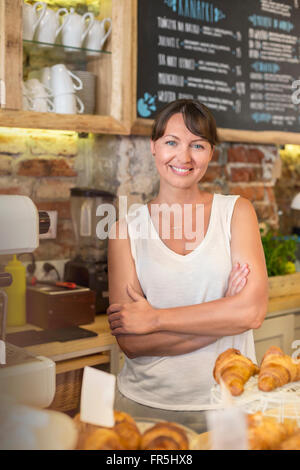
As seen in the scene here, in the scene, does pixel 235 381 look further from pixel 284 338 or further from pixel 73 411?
pixel 284 338

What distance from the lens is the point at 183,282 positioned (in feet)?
4.91

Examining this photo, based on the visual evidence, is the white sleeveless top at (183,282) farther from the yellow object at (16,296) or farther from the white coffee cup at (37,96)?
the white coffee cup at (37,96)

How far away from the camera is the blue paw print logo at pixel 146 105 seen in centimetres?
228

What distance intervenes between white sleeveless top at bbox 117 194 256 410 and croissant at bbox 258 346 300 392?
15.0 inches

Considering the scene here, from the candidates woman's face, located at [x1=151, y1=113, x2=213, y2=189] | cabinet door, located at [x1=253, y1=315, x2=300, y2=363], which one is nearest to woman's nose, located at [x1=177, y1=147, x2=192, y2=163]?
woman's face, located at [x1=151, y1=113, x2=213, y2=189]

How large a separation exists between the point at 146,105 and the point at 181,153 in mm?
847

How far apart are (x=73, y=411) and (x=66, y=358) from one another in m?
0.93

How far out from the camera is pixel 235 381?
95cm

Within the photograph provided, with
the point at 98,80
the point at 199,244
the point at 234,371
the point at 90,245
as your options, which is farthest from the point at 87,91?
the point at 234,371

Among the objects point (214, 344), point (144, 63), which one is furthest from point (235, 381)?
point (144, 63)

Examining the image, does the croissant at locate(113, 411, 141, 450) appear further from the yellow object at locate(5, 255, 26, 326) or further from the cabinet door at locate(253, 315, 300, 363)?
the cabinet door at locate(253, 315, 300, 363)

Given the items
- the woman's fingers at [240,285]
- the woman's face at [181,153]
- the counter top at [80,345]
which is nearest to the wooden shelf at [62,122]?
the woman's face at [181,153]

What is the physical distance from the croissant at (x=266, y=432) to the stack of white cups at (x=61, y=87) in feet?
4.97

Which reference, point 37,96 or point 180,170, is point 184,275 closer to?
point 180,170
